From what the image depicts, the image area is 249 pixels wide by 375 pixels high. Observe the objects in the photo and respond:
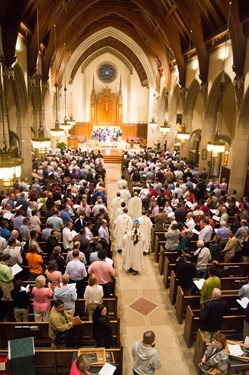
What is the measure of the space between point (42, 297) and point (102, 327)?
1311mm

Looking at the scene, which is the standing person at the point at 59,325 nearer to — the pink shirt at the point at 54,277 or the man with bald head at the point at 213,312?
the pink shirt at the point at 54,277

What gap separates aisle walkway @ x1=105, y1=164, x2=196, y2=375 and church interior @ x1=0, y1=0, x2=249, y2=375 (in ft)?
0.09

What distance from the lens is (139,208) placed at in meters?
12.2

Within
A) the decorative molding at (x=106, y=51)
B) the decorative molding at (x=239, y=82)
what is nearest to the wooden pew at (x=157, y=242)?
the decorative molding at (x=239, y=82)

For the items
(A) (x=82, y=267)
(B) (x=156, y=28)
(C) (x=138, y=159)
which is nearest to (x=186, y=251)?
(A) (x=82, y=267)

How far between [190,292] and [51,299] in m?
3.31

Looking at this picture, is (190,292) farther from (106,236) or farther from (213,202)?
(213,202)

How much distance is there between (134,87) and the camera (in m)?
35.2

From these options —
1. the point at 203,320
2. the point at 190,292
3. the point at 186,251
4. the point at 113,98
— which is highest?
the point at 113,98

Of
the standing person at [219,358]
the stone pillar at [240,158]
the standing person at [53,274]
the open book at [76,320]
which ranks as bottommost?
the open book at [76,320]

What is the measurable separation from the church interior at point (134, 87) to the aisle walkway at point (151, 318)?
3 cm

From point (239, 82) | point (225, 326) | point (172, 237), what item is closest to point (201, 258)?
point (172, 237)

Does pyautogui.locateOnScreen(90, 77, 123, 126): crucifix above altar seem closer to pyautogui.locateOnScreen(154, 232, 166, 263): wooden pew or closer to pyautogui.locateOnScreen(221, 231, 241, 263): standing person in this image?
pyautogui.locateOnScreen(154, 232, 166, 263): wooden pew

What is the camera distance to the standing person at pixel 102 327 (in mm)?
5305
